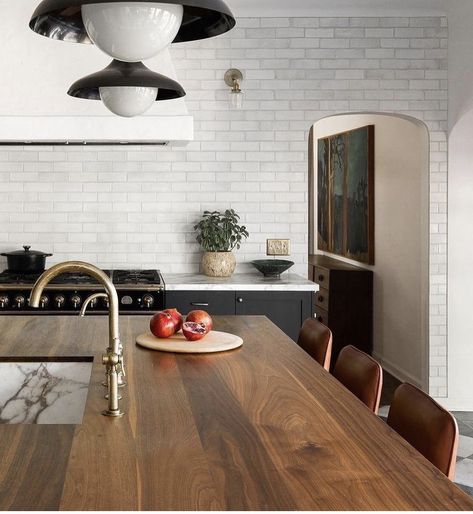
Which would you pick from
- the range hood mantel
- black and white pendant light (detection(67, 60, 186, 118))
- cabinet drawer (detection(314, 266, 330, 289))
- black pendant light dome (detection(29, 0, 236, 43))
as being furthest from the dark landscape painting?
black pendant light dome (detection(29, 0, 236, 43))

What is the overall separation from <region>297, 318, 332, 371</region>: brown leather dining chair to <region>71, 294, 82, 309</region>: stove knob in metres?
2.05

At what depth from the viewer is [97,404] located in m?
2.24

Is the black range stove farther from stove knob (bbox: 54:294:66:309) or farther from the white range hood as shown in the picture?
the white range hood

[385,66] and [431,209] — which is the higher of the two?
[385,66]

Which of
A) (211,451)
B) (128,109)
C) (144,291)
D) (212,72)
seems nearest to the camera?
(211,451)

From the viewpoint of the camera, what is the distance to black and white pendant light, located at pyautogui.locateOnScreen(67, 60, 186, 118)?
2.86 meters

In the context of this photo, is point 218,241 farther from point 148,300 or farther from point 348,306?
point 348,306

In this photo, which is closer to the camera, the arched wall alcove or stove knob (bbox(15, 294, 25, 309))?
stove knob (bbox(15, 294, 25, 309))

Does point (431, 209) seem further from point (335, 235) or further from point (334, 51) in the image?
point (335, 235)

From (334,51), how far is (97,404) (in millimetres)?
4624

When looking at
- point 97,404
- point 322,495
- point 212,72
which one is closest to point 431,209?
point 212,72

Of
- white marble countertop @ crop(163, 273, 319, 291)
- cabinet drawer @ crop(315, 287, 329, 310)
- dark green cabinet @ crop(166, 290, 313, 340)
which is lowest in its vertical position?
cabinet drawer @ crop(315, 287, 329, 310)

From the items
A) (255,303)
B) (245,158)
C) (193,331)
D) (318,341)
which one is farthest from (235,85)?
(193,331)

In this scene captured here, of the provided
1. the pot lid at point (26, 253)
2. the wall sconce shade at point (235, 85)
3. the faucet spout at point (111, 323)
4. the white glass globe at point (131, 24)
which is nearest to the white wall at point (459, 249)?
the wall sconce shade at point (235, 85)
